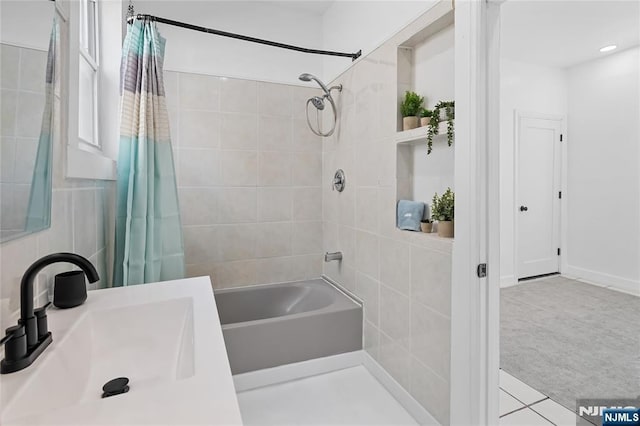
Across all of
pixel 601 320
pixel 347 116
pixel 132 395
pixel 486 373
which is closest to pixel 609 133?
pixel 601 320

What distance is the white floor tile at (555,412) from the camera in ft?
5.84

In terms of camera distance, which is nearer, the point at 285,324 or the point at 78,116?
the point at 78,116

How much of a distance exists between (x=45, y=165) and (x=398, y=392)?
2.02 meters

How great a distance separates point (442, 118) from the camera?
1659 millimetres

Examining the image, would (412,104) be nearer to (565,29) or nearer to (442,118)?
(442,118)

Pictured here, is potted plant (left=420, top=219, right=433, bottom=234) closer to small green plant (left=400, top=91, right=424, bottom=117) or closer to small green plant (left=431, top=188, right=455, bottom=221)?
small green plant (left=431, top=188, right=455, bottom=221)

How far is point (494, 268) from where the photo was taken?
4.78 ft

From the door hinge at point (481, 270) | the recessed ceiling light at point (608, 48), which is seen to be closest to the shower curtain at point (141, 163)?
the door hinge at point (481, 270)

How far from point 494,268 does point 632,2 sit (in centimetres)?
313

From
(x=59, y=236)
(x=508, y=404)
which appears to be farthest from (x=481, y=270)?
(x=59, y=236)

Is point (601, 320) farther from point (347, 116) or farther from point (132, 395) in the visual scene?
point (132, 395)

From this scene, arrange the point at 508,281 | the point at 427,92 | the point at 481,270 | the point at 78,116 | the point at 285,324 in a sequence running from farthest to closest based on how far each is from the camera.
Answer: the point at 508,281
the point at 285,324
the point at 427,92
the point at 481,270
the point at 78,116

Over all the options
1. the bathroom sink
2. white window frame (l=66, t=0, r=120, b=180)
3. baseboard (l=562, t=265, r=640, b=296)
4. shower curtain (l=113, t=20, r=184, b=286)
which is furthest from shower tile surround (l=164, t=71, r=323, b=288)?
baseboard (l=562, t=265, r=640, b=296)

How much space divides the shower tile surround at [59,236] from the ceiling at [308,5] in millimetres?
2022
